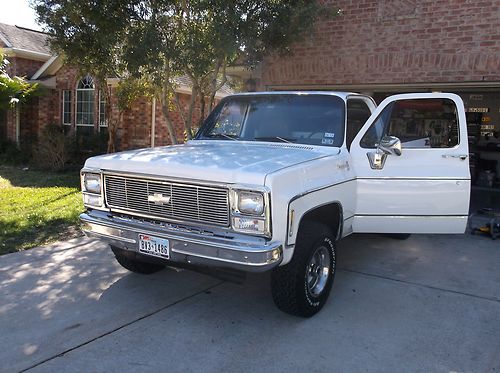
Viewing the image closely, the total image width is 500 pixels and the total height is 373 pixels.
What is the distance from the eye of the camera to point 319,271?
4.42 m

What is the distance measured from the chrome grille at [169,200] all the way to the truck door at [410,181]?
5.74ft

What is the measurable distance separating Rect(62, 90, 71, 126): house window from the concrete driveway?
12297 millimetres

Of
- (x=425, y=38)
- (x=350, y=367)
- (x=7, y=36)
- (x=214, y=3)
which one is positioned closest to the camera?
(x=350, y=367)

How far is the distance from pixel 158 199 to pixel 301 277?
1.32m

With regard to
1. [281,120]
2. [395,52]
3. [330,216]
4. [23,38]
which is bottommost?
[330,216]

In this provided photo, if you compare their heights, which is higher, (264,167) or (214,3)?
(214,3)

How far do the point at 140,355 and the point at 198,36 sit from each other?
5.02 m

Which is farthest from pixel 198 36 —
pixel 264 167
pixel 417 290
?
pixel 417 290

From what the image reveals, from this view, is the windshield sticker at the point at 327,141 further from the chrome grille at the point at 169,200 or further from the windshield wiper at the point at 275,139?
the chrome grille at the point at 169,200

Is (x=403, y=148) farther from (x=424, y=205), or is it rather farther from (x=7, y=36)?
(x=7, y=36)

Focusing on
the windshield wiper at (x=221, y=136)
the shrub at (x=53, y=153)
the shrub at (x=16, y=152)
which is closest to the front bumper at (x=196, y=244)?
the windshield wiper at (x=221, y=136)

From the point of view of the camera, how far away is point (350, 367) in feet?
11.3

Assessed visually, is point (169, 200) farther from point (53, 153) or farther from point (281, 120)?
point (53, 153)

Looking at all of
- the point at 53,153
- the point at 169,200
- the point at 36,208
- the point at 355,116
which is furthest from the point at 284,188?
the point at 53,153
